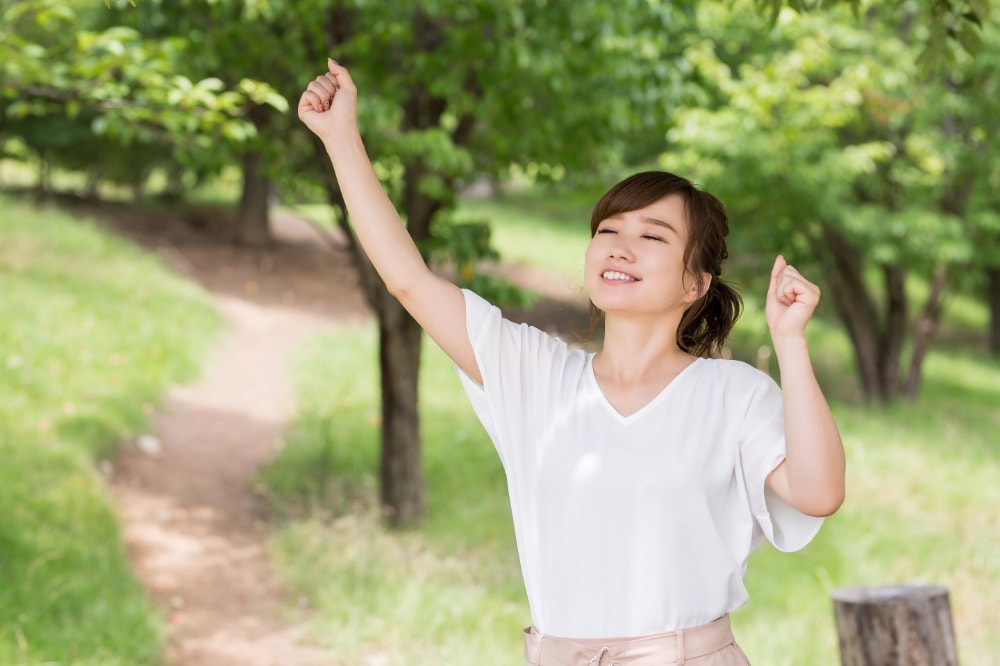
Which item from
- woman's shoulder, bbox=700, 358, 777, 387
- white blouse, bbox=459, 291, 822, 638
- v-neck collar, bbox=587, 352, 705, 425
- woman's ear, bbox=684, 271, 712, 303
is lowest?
white blouse, bbox=459, 291, 822, 638

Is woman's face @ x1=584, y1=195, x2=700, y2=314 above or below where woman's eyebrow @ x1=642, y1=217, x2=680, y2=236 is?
below

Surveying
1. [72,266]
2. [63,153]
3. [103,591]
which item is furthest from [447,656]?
[63,153]

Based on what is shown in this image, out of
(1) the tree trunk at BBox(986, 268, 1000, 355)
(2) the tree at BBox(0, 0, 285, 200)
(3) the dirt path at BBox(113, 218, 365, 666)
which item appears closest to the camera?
(2) the tree at BBox(0, 0, 285, 200)

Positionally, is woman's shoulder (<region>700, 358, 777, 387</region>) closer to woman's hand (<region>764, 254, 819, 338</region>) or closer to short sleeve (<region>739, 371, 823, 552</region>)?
short sleeve (<region>739, 371, 823, 552</region>)

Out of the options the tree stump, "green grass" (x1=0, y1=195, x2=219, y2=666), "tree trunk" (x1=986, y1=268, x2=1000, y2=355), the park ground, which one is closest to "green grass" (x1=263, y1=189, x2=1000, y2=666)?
the park ground

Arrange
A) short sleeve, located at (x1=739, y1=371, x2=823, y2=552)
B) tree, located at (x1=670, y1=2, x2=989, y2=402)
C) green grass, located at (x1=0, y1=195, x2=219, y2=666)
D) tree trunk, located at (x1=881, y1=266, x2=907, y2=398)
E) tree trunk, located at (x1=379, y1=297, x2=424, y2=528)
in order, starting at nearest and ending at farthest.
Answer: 1. short sleeve, located at (x1=739, y1=371, x2=823, y2=552)
2. green grass, located at (x1=0, y1=195, x2=219, y2=666)
3. tree trunk, located at (x1=379, y1=297, x2=424, y2=528)
4. tree, located at (x1=670, y1=2, x2=989, y2=402)
5. tree trunk, located at (x1=881, y1=266, x2=907, y2=398)

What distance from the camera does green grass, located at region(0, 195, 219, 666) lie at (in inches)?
213

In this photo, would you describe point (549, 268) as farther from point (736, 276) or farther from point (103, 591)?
point (103, 591)

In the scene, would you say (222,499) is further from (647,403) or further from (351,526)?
(647,403)

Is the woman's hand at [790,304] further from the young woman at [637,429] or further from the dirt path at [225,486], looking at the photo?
the dirt path at [225,486]

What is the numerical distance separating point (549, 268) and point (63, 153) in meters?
8.60

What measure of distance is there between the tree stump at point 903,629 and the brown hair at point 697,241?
2556mm

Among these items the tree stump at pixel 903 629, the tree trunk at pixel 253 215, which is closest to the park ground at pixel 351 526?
the tree stump at pixel 903 629

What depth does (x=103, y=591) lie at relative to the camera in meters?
5.79
